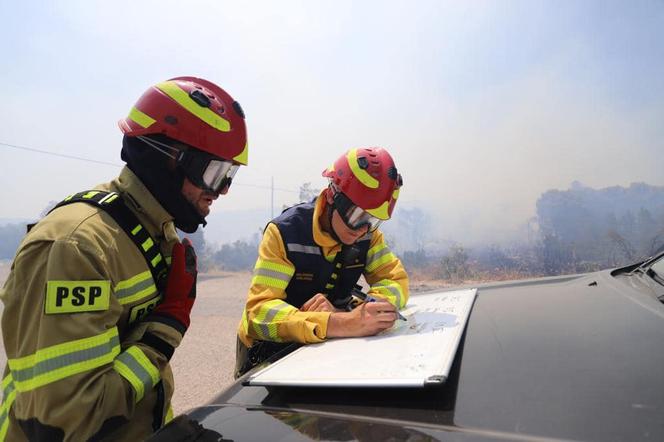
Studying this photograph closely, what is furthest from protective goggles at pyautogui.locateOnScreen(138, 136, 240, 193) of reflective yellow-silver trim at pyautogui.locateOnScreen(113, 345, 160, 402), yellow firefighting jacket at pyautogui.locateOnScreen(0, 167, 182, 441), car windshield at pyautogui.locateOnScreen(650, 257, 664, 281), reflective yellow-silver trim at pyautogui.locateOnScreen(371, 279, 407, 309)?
car windshield at pyautogui.locateOnScreen(650, 257, 664, 281)

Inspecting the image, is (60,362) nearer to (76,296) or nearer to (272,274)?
(76,296)

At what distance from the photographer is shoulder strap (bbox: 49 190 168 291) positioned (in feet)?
4.57

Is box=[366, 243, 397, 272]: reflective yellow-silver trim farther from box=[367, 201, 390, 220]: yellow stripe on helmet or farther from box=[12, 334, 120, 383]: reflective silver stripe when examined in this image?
box=[12, 334, 120, 383]: reflective silver stripe

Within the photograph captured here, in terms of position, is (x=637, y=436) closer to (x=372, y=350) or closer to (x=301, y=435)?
(x=301, y=435)

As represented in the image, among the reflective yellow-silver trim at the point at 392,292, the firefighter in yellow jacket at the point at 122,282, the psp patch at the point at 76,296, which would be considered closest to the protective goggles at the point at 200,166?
the firefighter in yellow jacket at the point at 122,282

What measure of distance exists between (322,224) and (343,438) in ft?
5.39

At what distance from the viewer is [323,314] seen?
182cm

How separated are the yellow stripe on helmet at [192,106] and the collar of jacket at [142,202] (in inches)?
13.9

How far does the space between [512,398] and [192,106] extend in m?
1.53

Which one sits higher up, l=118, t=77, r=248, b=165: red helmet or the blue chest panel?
l=118, t=77, r=248, b=165: red helmet

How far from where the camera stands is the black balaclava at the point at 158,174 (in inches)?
61.4

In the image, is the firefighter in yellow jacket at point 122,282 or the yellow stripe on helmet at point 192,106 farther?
the yellow stripe on helmet at point 192,106

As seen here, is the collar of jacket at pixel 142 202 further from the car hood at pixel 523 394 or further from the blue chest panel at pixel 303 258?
the blue chest panel at pixel 303 258

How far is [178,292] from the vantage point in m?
1.55
